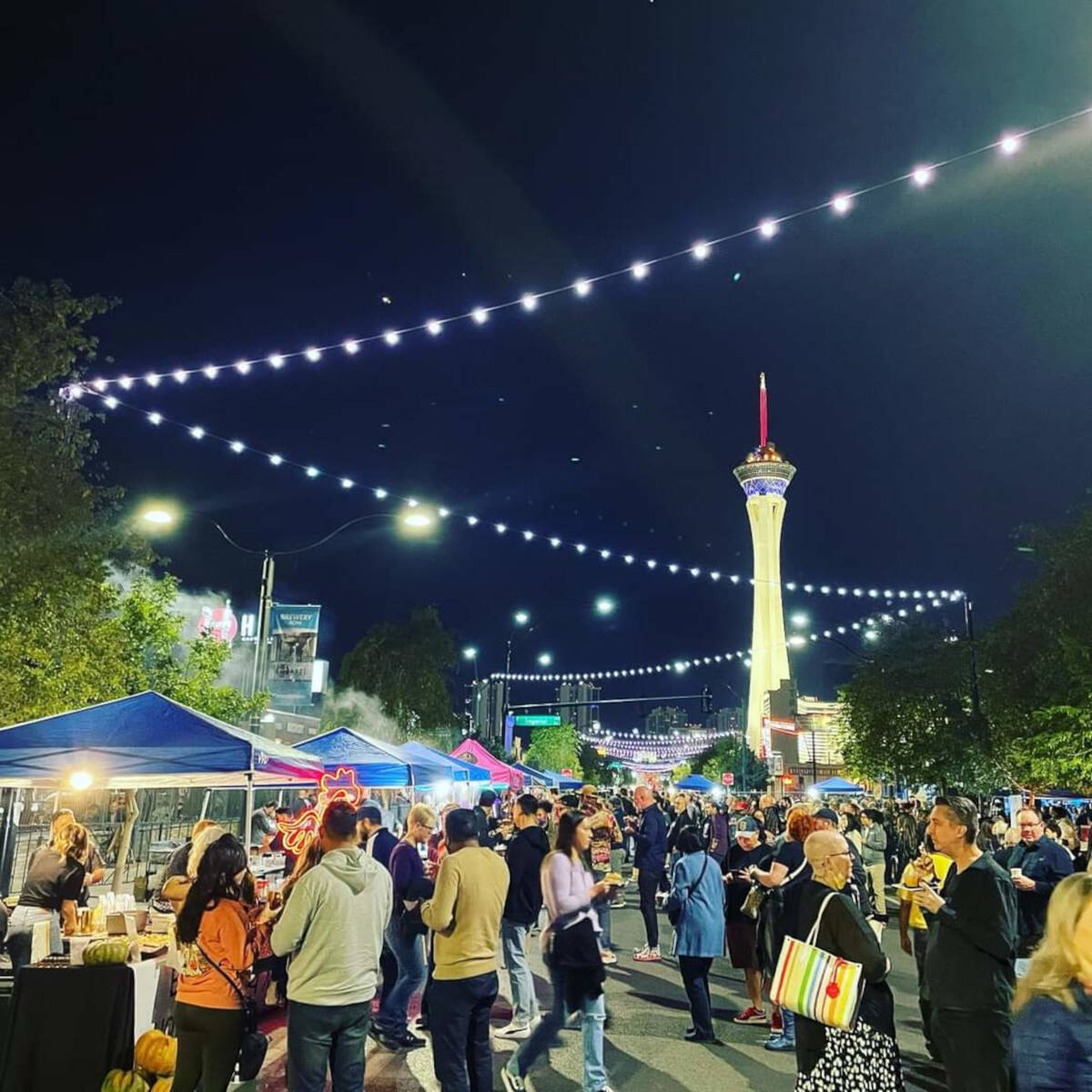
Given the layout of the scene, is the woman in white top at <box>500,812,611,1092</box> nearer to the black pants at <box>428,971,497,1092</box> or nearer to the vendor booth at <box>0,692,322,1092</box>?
the black pants at <box>428,971,497,1092</box>

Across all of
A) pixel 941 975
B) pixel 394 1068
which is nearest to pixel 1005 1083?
pixel 941 975

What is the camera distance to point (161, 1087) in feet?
17.0

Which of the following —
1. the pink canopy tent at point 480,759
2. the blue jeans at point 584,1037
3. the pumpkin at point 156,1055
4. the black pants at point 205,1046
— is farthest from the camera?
the pink canopy tent at point 480,759

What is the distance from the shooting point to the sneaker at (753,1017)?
8273 millimetres

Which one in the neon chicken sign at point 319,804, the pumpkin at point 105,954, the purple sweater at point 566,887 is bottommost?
the pumpkin at point 105,954

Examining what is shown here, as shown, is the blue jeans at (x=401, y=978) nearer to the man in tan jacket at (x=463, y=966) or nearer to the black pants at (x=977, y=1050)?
the man in tan jacket at (x=463, y=966)

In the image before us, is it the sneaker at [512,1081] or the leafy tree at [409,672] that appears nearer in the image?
the sneaker at [512,1081]

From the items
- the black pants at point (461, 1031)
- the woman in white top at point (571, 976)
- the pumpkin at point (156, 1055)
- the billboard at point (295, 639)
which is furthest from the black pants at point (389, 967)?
the billboard at point (295, 639)

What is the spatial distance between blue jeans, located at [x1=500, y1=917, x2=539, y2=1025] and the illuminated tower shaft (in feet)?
308

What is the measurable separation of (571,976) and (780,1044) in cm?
251

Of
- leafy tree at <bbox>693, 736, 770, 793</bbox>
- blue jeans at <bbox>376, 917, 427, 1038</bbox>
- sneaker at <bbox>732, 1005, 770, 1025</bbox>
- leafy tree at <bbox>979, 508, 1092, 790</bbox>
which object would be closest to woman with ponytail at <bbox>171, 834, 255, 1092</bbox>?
blue jeans at <bbox>376, 917, 427, 1038</bbox>

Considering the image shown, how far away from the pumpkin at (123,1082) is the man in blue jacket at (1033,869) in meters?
6.60

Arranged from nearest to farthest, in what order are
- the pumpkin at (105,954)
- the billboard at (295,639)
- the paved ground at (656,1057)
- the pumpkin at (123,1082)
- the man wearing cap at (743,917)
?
1. the pumpkin at (123,1082)
2. the pumpkin at (105,954)
3. the paved ground at (656,1057)
4. the man wearing cap at (743,917)
5. the billboard at (295,639)

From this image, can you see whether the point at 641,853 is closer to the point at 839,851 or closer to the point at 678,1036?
the point at 678,1036
